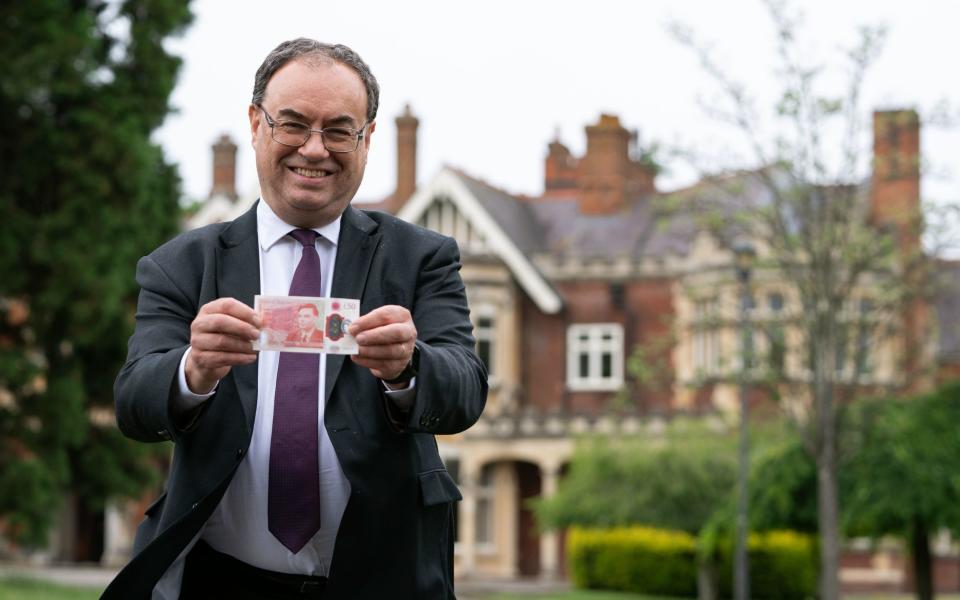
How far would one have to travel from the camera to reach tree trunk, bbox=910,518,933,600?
21156 mm

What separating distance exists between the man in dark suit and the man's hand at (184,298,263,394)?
0.01 m

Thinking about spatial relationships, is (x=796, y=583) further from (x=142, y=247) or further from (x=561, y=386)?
(x=142, y=247)

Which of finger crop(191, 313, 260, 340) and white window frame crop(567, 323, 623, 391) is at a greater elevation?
white window frame crop(567, 323, 623, 391)

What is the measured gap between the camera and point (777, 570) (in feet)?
96.1

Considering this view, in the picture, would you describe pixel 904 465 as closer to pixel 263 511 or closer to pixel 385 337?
pixel 263 511

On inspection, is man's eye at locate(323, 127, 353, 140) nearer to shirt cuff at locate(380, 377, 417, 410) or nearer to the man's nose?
the man's nose

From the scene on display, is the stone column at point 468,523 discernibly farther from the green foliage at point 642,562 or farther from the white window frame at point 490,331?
the green foliage at point 642,562

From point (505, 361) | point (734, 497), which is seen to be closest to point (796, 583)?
point (734, 497)

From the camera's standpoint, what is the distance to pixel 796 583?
29.3 metres

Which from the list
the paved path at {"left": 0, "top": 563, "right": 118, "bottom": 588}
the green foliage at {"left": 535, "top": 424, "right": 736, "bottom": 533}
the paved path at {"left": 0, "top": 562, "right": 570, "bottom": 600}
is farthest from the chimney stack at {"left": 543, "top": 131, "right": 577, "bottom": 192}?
the paved path at {"left": 0, "top": 563, "right": 118, "bottom": 588}

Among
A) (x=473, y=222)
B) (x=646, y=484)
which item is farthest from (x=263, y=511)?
(x=473, y=222)

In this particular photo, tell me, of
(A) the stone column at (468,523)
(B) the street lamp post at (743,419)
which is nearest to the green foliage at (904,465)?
(B) the street lamp post at (743,419)

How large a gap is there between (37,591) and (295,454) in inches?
662

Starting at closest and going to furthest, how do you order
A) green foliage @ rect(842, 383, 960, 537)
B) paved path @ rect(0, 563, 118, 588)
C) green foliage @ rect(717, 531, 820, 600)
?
1. green foliage @ rect(842, 383, 960, 537)
2. paved path @ rect(0, 563, 118, 588)
3. green foliage @ rect(717, 531, 820, 600)
